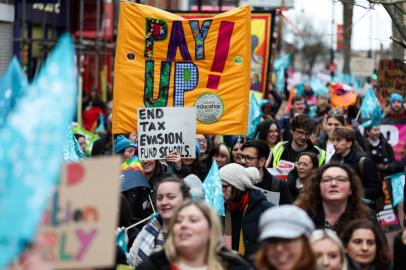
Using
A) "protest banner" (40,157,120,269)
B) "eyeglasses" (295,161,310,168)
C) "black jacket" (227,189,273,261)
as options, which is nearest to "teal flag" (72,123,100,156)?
"eyeglasses" (295,161,310,168)

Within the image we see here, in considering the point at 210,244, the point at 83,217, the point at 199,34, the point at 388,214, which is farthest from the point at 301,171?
the point at 83,217

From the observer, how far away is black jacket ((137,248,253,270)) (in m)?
5.99

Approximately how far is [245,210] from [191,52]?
342 cm

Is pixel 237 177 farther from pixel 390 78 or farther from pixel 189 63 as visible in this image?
pixel 390 78

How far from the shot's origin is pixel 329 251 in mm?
6188

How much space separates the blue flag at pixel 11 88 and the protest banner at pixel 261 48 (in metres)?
13.0

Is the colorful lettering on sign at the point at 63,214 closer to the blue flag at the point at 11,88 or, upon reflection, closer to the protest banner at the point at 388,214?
the blue flag at the point at 11,88

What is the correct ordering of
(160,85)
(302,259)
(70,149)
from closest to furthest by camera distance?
(302,259) < (70,149) < (160,85)

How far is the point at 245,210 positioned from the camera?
8.35 meters

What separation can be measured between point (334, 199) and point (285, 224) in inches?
96.5

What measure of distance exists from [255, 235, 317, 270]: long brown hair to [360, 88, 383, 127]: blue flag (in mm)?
10057

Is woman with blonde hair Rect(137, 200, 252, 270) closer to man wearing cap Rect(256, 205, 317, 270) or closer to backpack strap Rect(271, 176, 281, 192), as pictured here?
man wearing cap Rect(256, 205, 317, 270)

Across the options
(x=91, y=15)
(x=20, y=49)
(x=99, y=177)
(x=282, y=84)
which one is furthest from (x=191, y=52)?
(x=282, y=84)

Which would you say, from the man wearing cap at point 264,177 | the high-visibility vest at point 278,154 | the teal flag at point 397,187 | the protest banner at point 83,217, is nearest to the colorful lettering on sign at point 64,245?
the protest banner at point 83,217
